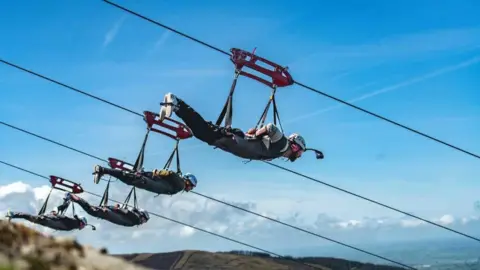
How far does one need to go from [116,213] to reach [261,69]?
18.7m

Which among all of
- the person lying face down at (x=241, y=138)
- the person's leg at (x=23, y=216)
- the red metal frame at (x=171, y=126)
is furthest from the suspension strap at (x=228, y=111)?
the person's leg at (x=23, y=216)

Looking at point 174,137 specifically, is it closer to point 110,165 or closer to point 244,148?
point 110,165

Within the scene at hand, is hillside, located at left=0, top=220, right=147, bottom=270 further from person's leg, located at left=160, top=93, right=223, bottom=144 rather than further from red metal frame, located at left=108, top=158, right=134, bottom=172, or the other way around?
red metal frame, located at left=108, top=158, right=134, bottom=172

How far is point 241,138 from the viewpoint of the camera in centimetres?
2025

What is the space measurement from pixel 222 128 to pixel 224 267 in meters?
177

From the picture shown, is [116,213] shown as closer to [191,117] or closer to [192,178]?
[192,178]

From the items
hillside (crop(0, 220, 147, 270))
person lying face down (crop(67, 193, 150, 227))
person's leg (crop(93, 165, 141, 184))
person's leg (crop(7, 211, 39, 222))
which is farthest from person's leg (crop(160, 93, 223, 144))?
person's leg (crop(7, 211, 39, 222))

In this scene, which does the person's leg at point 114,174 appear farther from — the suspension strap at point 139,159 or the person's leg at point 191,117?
the person's leg at point 191,117

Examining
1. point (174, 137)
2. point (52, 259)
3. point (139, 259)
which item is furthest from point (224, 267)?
point (52, 259)

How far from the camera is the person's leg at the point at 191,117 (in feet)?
63.0

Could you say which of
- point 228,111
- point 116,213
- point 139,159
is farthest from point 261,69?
point 116,213

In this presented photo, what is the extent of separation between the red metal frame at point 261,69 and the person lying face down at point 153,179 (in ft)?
31.3

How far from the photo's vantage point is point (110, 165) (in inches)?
1194

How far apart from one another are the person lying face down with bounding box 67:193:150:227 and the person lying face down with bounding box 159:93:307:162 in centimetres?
1681
